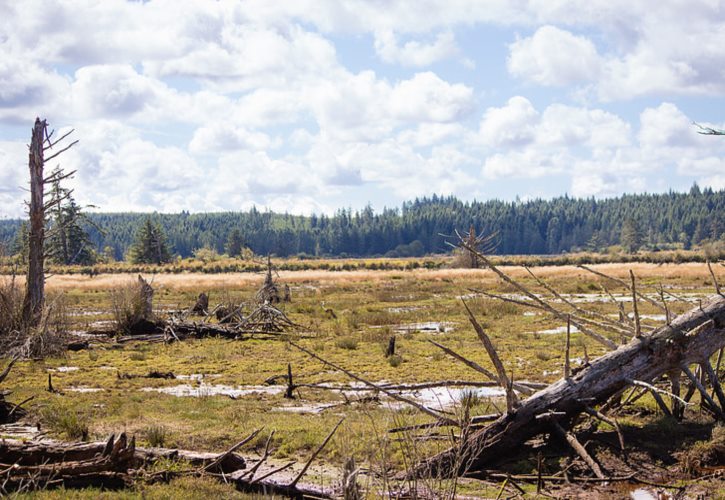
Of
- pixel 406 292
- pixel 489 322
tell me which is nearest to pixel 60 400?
pixel 489 322

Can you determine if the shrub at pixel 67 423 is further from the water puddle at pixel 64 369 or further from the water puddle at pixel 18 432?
the water puddle at pixel 64 369

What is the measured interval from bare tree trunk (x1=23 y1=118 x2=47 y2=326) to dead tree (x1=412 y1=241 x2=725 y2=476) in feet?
50.8

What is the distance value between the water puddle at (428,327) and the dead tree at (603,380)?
Answer: 1335 centimetres

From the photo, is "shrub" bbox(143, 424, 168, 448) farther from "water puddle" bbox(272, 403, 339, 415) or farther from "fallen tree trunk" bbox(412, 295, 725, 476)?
"fallen tree trunk" bbox(412, 295, 725, 476)

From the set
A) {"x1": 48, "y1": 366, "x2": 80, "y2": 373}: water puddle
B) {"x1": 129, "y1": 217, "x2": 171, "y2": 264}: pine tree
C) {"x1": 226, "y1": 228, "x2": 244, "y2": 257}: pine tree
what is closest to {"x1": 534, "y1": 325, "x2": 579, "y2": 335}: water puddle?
{"x1": 48, "y1": 366, "x2": 80, "y2": 373}: water puddle

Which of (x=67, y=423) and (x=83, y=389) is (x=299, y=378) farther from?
(x=67, y=423)

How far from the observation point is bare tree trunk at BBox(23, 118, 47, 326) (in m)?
19.1

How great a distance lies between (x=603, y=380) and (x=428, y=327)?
15.4m

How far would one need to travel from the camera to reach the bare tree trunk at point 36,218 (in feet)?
62.5

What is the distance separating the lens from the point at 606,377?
25.2 feet

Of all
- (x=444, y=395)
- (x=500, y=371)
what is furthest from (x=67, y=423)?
(x=444, y=395)

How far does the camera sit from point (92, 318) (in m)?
26.9

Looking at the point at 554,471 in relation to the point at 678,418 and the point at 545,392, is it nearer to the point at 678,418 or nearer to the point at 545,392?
the point at 545,392

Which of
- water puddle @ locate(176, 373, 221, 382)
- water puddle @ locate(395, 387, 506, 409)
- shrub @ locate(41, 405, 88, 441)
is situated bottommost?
water puddle @ locate(176, 373, 221, 382)
